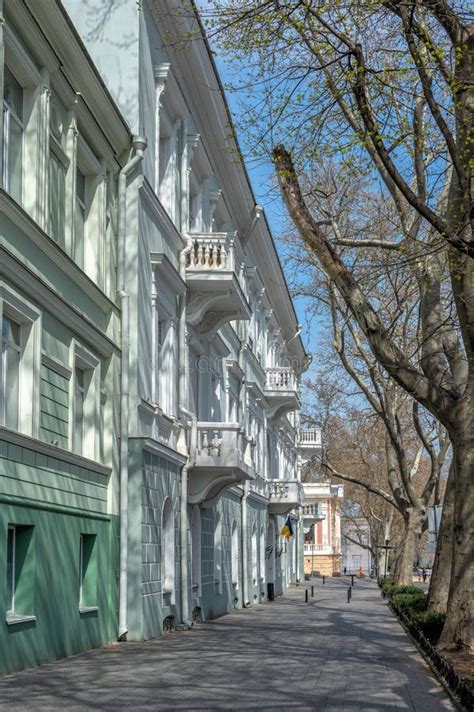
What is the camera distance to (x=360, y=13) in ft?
41.2

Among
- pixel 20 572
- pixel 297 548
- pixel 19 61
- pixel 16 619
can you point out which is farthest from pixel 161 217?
pixel 297 548

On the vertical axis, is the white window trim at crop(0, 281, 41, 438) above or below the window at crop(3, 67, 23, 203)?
below

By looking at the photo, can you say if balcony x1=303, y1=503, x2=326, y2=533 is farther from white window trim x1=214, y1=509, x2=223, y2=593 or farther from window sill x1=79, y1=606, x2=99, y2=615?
window sill x1=79, y1=606, x2=99, y2=615

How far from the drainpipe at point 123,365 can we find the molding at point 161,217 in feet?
1.62

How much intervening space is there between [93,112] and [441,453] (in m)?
22.9

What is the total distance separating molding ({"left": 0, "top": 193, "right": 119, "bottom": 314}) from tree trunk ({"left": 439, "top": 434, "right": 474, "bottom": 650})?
583 centimetres

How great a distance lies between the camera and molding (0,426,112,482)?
12.7 metres

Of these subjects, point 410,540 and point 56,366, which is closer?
point 56,366

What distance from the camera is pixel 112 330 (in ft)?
59.8

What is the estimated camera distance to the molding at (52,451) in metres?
12.7

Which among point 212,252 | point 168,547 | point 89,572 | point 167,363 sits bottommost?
point 89,572

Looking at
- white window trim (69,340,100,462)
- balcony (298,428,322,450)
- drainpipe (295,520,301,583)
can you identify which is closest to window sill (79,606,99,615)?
white window trim (69,340,100,462)

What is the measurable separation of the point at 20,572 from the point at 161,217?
29.0 feet

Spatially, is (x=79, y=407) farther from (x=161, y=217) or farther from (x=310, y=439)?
(x=310, y=439)
